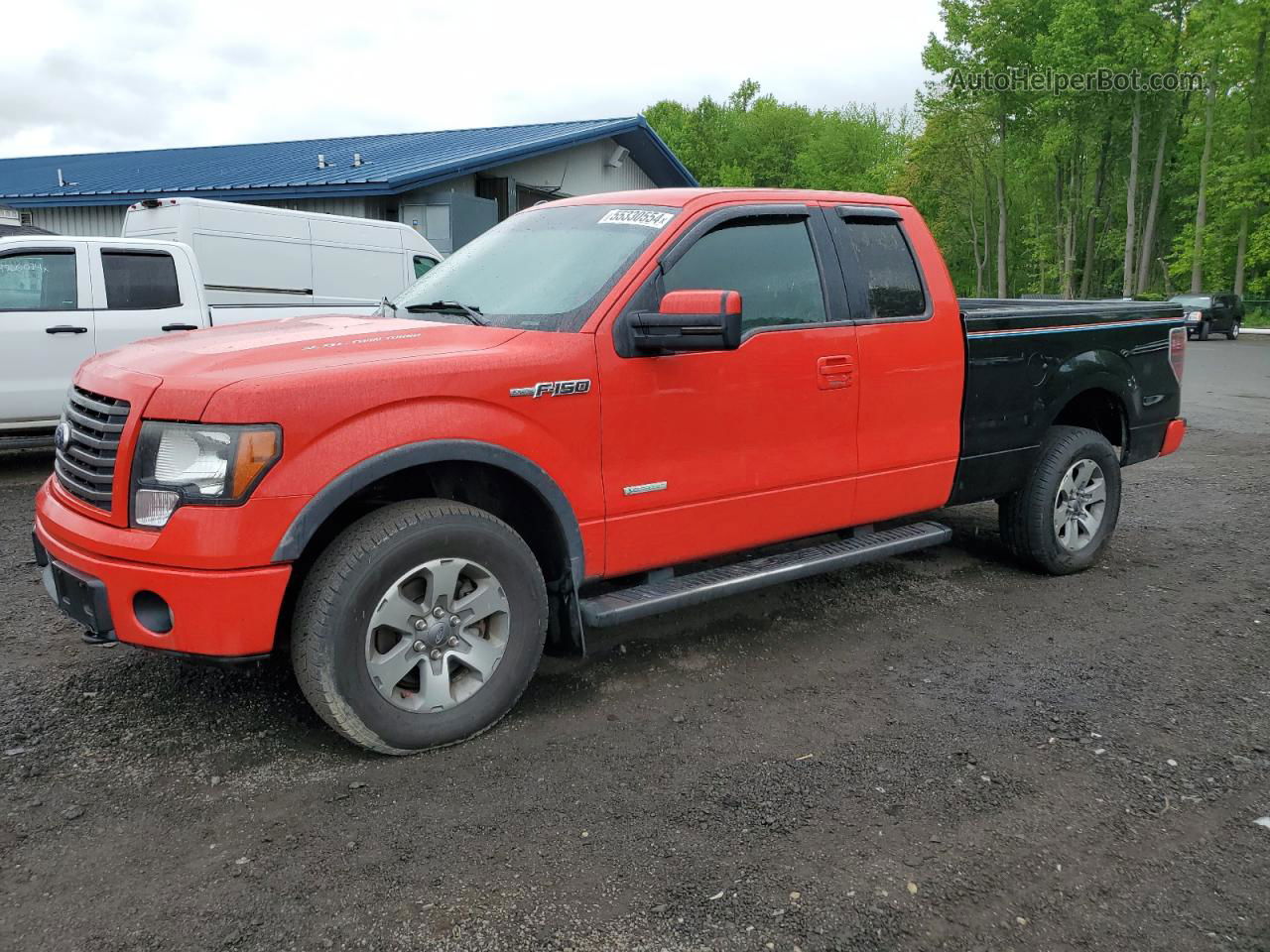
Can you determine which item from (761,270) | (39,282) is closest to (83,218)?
(39,282)

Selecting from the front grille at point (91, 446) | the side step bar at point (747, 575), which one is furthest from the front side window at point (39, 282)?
the side step bar at point (747, 575)

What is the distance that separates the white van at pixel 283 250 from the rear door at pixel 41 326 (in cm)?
287

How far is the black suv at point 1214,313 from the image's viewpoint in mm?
33659

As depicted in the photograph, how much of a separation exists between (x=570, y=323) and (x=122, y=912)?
2316mm

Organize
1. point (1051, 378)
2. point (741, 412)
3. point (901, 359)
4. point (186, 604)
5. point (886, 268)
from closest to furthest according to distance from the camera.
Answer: point (186, 604), point (741, 412), point (901, 359), point (886, 268), point (1051, 378)

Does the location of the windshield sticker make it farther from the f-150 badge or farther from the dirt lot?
the dirt lot

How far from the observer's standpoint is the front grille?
10.6 feet

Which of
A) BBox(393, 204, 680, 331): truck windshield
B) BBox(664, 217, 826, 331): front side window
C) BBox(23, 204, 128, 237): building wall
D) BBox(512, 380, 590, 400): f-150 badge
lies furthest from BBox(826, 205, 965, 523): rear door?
BBox(23, 204, 128, 237): building wall

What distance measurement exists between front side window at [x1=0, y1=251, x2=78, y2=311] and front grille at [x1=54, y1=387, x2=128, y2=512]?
560cm

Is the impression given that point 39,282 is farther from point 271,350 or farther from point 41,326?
point 271,350

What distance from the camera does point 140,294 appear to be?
878 cm

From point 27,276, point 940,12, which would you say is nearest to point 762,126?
point 940,12

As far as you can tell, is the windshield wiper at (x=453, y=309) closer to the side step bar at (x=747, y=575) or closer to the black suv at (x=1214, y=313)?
the side step bar at (x=747, y=575)

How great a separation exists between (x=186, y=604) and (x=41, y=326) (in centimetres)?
646
